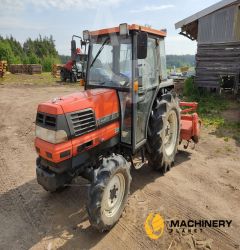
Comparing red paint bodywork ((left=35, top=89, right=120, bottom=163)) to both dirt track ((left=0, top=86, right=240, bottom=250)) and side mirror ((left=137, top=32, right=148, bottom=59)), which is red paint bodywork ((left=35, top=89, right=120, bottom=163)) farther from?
dirt track ((left=0, top=86, right=240, bottom=250))

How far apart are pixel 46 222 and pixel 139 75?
2512 mm

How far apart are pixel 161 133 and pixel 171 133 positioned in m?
0.92

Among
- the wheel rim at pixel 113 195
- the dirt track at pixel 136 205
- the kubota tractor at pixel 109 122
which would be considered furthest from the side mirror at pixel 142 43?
the dirt track at pixel 136 205

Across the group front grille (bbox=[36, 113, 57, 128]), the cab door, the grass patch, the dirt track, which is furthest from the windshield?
the grass patch

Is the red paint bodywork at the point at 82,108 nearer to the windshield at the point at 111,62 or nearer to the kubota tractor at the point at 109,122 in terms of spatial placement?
the kubota tractor at the point at 109,122

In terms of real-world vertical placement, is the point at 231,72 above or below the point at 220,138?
above

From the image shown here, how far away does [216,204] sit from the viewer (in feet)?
13.2

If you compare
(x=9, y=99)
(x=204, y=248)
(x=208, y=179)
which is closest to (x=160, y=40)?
(x=208, y=179)

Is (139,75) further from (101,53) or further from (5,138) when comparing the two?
(5,138)

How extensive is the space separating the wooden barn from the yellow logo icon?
29.1 ft

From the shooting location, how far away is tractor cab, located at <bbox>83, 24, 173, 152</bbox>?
385cm

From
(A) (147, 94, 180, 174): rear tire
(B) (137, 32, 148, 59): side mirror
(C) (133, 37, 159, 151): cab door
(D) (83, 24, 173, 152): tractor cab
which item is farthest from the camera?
(A) (147, 94, 180, 174): rear tire

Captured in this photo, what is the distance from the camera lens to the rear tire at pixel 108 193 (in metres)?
3.18

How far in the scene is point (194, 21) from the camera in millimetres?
12414
